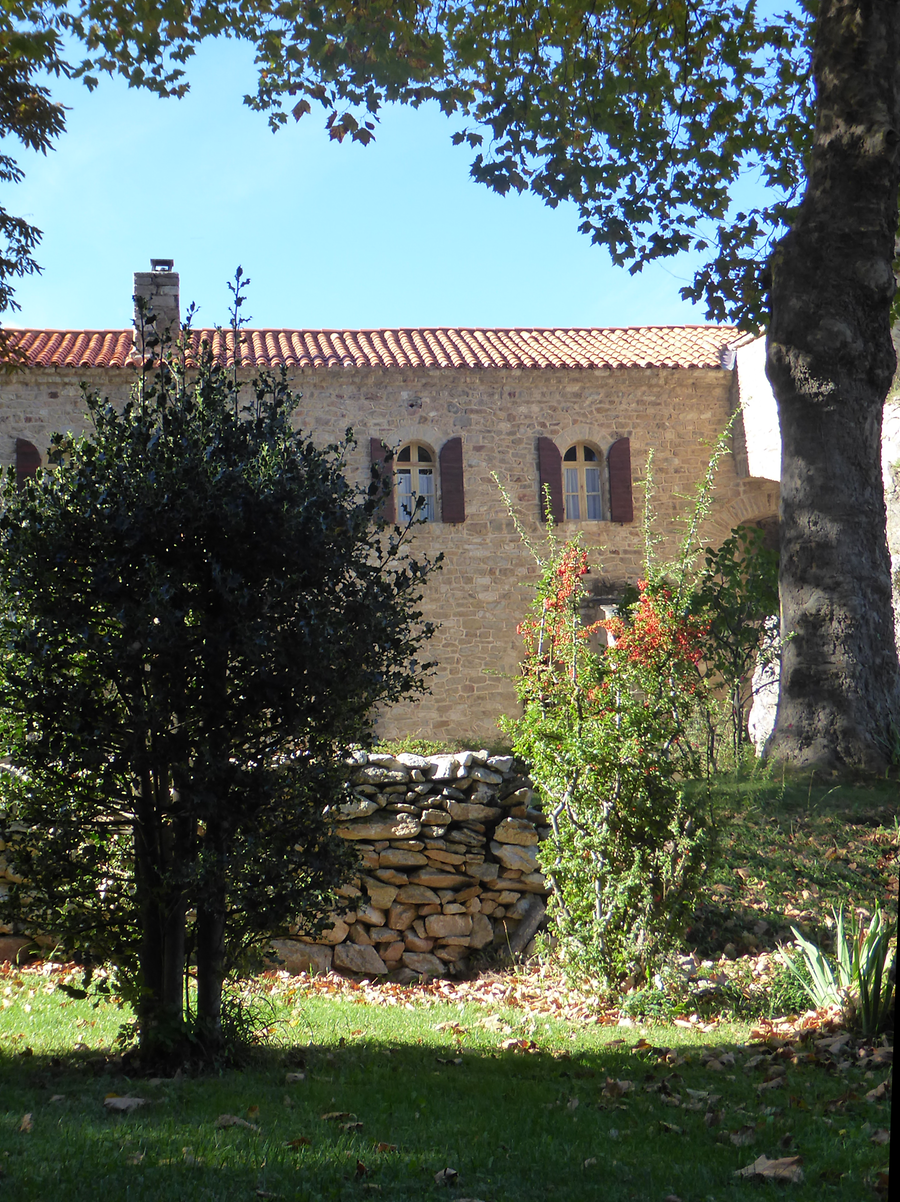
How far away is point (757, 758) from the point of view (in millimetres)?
8641

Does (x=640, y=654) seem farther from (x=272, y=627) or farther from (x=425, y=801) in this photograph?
(x=272, y=627)

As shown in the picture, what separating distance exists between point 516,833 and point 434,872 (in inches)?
25.8

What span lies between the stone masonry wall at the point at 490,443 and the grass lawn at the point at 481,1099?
9.69 meters

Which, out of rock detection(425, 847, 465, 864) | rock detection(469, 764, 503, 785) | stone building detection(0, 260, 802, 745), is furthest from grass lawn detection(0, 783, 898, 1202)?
stone building detection(0, 260, 802, 745)

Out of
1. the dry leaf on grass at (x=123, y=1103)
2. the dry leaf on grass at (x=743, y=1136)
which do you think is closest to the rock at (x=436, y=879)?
the dry leaf on grass at (x=123, y=1103)

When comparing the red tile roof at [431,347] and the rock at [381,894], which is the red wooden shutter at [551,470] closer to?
the red tile roof at [431,347]

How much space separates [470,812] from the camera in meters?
7.25

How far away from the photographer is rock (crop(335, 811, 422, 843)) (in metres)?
7.11

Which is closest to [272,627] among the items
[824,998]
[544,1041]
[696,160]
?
[544,1041]

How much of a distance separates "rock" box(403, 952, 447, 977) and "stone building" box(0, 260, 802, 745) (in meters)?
8.36

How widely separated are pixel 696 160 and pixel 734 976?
23.9ft

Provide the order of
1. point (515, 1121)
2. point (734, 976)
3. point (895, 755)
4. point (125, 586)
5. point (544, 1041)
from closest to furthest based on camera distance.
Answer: point (515, 1121), point (125, 586), point (544, 1041), point (734, 976), point (895, 755)

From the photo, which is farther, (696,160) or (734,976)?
(696,160)

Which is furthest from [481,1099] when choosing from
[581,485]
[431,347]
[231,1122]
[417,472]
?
[431,347]
